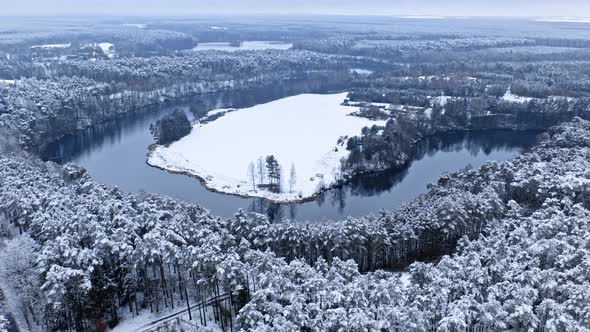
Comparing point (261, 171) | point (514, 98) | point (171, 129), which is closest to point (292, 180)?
point (261, 171)

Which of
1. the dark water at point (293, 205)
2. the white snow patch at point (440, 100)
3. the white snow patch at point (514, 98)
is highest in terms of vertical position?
the white snow patch at point (514, 98)

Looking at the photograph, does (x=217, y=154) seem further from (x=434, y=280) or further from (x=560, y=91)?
(x=560, y=91)

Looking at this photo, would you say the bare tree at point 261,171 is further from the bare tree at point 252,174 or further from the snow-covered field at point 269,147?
the snow-covered field at point 269,147

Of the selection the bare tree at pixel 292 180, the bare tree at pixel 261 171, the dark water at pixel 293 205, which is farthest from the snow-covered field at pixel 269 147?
the dark water at pixel 293 205

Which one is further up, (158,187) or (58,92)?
(58,92)

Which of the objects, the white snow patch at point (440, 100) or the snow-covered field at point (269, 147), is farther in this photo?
the white snow patch at point (440, 100)

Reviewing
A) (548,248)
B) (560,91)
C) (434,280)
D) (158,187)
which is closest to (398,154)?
(158,187)

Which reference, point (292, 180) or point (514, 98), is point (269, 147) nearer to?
point (292, 180)
